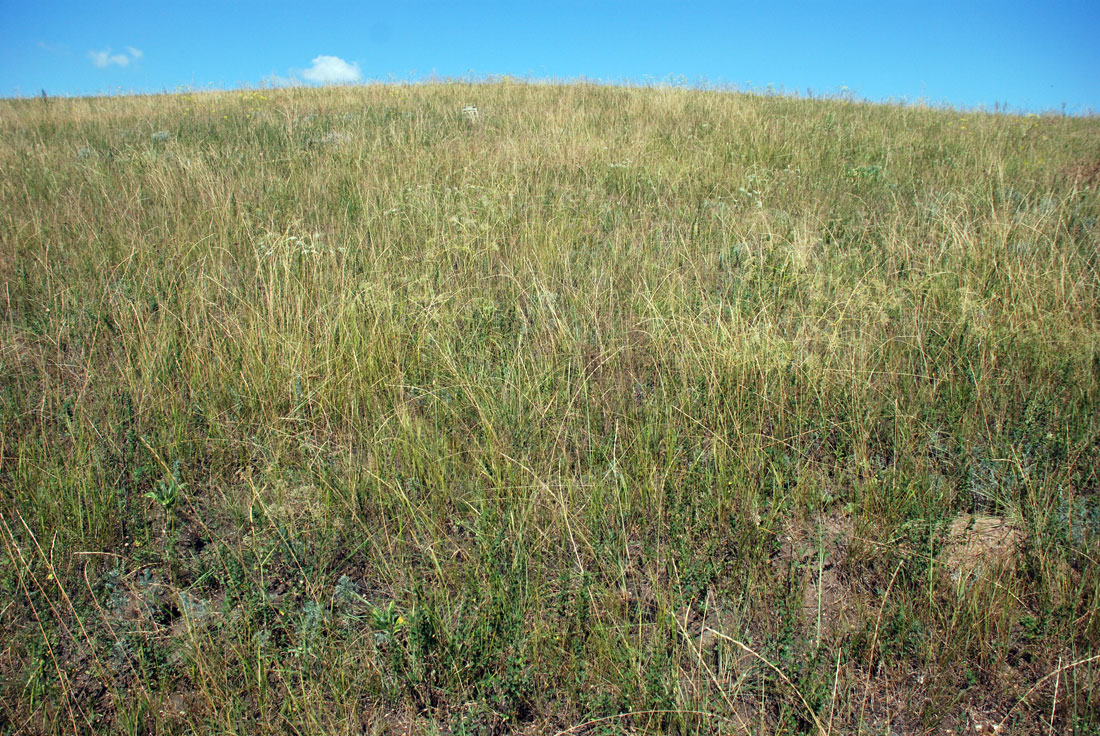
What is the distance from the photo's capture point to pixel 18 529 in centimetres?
193

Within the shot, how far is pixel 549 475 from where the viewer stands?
6.43 ft

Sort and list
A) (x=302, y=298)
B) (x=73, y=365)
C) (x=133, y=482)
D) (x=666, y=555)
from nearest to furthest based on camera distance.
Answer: (x=666, y=555) < (x=133, y=482) < (x=73, y=365) < (x=302, y=298)

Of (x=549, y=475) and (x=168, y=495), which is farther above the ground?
(x=549, y=475)

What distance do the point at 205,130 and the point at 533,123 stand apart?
181 inches

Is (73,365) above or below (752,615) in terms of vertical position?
above

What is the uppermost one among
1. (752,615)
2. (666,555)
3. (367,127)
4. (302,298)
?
(367,127)

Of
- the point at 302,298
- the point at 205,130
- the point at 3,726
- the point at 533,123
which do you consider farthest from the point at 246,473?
the point at 205,130

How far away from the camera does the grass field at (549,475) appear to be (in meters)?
1.49

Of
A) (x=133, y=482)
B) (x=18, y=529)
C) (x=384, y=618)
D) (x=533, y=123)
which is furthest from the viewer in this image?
(x=533, y=123)

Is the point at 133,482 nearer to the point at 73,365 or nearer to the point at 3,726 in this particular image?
the point at 3,726

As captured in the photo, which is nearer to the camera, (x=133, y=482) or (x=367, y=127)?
(x=133, y=482)

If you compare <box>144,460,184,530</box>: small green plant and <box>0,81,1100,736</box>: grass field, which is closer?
<box>0,81,1100,736</box>: grass field

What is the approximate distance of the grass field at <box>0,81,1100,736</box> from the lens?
149 cm

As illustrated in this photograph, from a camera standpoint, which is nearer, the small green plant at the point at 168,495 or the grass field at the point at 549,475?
the grass field at the point at 549,475
